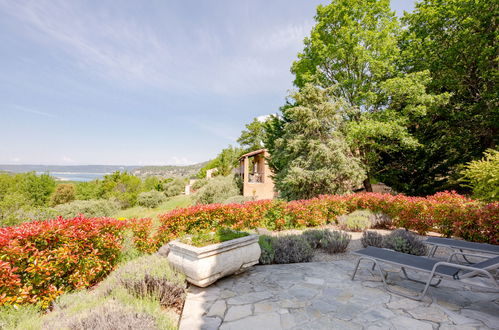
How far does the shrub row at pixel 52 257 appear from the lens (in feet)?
9.98

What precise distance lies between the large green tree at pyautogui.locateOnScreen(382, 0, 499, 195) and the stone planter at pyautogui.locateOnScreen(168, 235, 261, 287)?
14300 millimetres

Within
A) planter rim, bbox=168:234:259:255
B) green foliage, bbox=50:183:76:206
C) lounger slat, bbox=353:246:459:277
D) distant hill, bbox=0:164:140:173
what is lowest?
green foliage, bbox=50:183:76:206

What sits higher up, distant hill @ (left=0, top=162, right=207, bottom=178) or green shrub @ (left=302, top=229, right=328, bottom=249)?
distant hill @ (left=0, top=162, right=207, bottom=178)

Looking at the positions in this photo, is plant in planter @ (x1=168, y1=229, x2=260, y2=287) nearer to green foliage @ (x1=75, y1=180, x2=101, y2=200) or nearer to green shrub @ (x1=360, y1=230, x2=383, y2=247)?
green shrub @ (x1=360, y1=230, x2=383, y2=247)

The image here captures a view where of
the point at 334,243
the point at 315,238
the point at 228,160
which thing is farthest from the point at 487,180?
the point at 228,160

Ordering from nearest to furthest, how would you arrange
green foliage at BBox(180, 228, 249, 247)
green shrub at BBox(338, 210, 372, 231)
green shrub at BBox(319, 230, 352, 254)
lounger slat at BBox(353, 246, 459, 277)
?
lounger slat at BBox(353, 246, 459, 277)
green foliage at BBox(180, 228, 249, 247)
green shrub at BBox(319, 230, 352, 254)
green shrub at BBox(338, 210, 372, 231)

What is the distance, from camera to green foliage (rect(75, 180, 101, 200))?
3712 centimetres

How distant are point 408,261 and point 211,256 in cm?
302

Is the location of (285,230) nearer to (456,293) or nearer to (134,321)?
(456,293)

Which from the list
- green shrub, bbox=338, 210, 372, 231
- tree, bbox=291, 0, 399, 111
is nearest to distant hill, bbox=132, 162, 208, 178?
tree, bbox=291, 0, 399, 111

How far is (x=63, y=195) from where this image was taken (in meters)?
35.6

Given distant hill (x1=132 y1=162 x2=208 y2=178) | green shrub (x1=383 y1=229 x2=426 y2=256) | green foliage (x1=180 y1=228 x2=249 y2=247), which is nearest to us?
green foliage (x1=180 y1=228 x2=249 y2=247)

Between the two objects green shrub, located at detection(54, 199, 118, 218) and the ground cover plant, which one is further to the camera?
green shrub, located at detection(54, 199, 118, 218)

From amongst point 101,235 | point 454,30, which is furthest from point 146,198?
point 454,30
